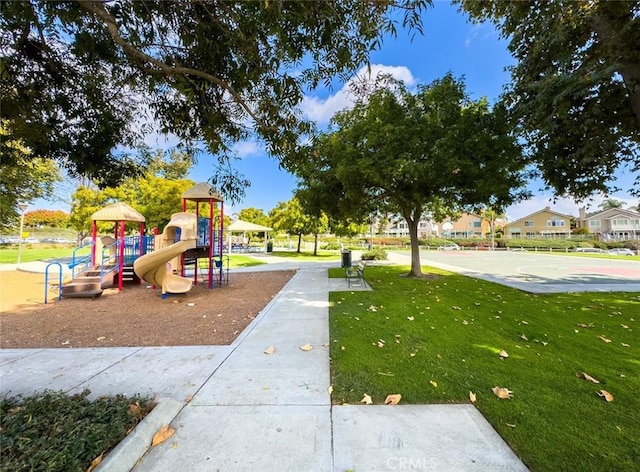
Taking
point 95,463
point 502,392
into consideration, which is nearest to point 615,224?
point 502,392

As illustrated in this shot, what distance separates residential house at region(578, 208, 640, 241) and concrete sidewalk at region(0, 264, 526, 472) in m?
74.0

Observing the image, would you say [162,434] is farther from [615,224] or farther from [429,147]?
[615,224]

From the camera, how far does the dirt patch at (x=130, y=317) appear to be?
17.9 ft

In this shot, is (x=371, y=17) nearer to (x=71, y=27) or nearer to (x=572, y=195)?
(x=71, y=27)

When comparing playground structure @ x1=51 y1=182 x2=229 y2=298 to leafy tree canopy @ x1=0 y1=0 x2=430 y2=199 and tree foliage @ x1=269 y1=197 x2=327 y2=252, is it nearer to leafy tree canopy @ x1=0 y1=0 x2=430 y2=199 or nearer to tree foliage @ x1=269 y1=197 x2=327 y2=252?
leafy tree canopy @ x1=0 y1=0 x2=430 y2=199

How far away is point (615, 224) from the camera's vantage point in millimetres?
59094

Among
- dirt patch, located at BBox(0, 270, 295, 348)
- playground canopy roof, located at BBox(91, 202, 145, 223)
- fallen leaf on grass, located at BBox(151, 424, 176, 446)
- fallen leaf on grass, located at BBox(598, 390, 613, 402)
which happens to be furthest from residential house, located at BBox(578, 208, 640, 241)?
fallen leaf on grass, located at BBox(151, 424, 176, 446)

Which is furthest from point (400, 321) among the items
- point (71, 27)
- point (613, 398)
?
point (71, 27)

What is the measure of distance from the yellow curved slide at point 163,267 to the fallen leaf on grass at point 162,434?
657 cm

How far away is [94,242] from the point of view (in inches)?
430

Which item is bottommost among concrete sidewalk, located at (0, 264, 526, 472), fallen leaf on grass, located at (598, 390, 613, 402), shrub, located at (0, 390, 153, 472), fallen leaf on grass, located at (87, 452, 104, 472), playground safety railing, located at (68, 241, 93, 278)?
concrete sidewalk, located at (0, 264, 526, 472)

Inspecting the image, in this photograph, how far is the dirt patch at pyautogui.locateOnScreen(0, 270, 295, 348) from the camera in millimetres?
5441

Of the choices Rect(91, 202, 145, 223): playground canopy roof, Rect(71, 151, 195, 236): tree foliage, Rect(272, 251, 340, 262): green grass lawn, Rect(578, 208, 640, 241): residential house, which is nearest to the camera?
Rect(91, 202, 145, 223): playground canopy roof

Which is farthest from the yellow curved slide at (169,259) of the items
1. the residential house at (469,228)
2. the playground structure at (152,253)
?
the residential house at (469,228)
